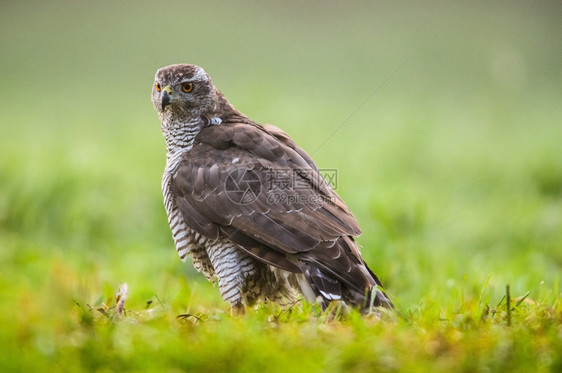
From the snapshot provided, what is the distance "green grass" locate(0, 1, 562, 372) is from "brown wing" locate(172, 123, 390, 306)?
395mm

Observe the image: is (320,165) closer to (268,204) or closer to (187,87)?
(187,87)

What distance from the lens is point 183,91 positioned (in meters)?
5.42

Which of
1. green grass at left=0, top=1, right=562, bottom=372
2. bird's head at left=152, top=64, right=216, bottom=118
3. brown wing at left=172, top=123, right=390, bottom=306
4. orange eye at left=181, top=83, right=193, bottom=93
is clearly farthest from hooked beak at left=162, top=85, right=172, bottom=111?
green grass at left=0, top=1, right=562, bottom=372

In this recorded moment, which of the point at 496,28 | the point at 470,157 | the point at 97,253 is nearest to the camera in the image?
the point at 97,253

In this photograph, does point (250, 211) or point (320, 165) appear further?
point (320, 165)

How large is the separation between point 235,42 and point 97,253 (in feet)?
32.7

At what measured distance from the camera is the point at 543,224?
8.05 metres

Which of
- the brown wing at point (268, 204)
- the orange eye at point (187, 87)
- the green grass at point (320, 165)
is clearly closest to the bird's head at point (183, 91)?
the orange eye at point (187, 87)

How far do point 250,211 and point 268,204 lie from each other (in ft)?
0.44

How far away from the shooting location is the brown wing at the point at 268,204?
4.45 metres

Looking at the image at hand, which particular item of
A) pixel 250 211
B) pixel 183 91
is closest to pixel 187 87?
pixel 183 91

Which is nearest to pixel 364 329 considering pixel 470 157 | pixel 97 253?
pixel 97 253

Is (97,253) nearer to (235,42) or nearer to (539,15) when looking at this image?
(235,42)

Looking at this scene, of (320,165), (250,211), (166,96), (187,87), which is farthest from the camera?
(320,165)
